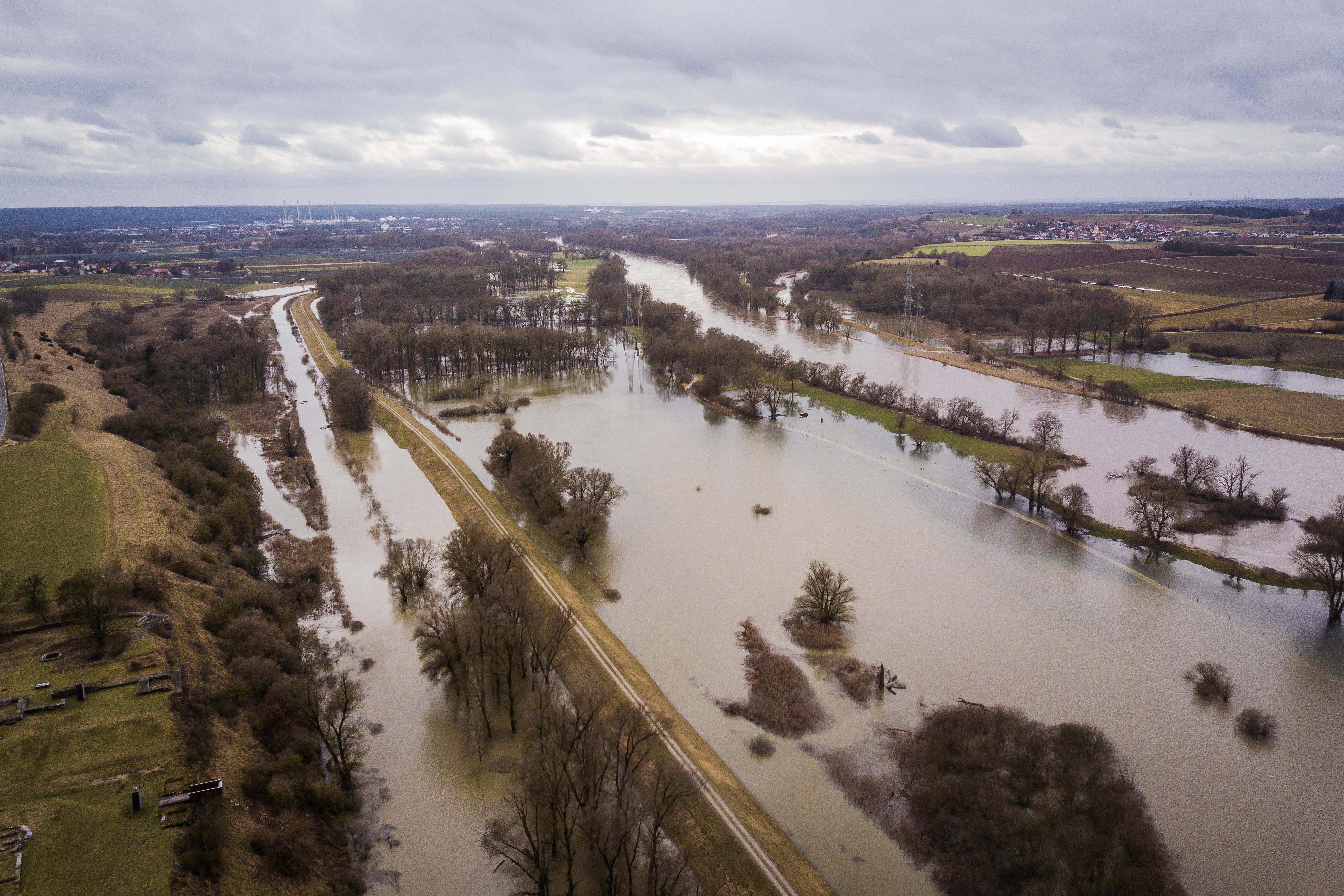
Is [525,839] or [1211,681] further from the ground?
[1211,681]

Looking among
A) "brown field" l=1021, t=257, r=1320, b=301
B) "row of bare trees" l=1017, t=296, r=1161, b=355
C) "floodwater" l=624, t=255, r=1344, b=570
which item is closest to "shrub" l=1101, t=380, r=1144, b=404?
"floodwater" l=624, t=255, r=1344, b=570

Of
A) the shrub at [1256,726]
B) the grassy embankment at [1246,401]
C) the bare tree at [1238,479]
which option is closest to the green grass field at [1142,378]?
the grassy embankment at [1246,401]

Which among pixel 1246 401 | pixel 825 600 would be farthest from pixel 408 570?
pixel 1246 401

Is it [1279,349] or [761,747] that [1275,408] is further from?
[761,747]

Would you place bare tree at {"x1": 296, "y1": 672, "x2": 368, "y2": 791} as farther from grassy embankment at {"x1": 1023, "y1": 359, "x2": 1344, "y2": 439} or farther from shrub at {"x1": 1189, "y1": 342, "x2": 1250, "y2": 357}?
shrub at {"x1": 1189, "y1": 342, "x2": 1250, "y2": 357}

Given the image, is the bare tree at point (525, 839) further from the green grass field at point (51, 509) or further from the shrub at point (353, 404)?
the shrub at point (353, 404)

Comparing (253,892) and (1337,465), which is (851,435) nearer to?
(1337,465)
